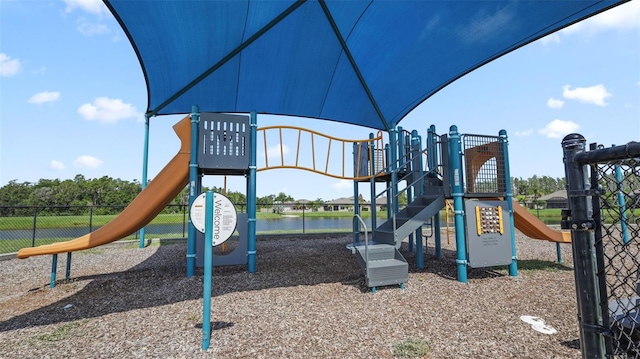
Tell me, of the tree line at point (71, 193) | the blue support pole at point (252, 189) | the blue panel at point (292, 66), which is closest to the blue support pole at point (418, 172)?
the blue panel at point (292, 66)

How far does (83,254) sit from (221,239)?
28.2 feet

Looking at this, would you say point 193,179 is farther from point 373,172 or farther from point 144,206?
point 373,172

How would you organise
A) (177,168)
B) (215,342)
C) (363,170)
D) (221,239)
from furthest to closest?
(363,170), (177,168), (221,239), (215,342)

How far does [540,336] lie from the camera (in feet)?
11.0

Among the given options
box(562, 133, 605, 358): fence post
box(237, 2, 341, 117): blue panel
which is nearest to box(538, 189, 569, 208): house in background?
box(562, 133, 605, 358): fence post

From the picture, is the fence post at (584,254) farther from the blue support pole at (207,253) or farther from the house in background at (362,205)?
the house in background at (362,205)

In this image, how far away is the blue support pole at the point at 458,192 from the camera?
5.81 meters

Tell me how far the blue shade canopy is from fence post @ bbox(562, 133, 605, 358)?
6.42 metres

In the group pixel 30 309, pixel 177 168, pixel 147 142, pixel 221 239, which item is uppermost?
pixel 147 142

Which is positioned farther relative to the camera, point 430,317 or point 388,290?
point 388,290

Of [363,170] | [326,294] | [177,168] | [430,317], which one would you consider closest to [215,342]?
[326,294]

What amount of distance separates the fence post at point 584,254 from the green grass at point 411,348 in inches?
Answer: 75.4

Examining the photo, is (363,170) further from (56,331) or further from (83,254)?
(83,254)

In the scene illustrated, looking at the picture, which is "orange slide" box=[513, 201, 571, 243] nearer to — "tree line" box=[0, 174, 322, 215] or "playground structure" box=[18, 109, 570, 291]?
"playground structure" box=[18, 109, 570, 291]
